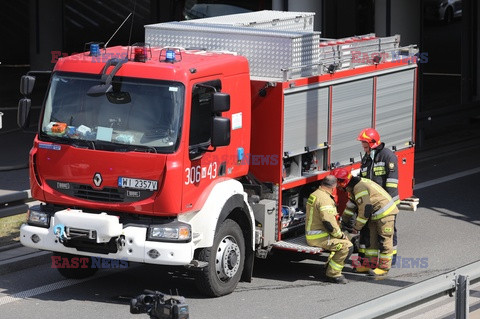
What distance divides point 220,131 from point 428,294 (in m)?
4.70

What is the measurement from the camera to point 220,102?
32.1ft

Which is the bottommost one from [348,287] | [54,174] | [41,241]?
[348,287]

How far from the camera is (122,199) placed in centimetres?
988

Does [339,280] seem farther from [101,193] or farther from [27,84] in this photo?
[27,84]

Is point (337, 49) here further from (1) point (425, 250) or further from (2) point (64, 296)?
(2) point (64, 296)

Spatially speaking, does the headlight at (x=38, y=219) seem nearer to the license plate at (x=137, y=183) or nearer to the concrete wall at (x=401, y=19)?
the license plate at (x=137, y=183)

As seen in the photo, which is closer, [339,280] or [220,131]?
[220,131]

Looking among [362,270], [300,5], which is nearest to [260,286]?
[362,270]

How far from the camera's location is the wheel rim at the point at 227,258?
10258mm

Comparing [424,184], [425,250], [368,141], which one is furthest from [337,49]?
[424,184]

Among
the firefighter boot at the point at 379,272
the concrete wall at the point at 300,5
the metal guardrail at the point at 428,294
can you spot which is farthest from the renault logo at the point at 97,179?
the concrete wall at the point at 300,5

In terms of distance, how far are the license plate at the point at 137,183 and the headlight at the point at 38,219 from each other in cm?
91

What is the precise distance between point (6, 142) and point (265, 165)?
31.4 feet

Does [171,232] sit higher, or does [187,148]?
[187,148]
